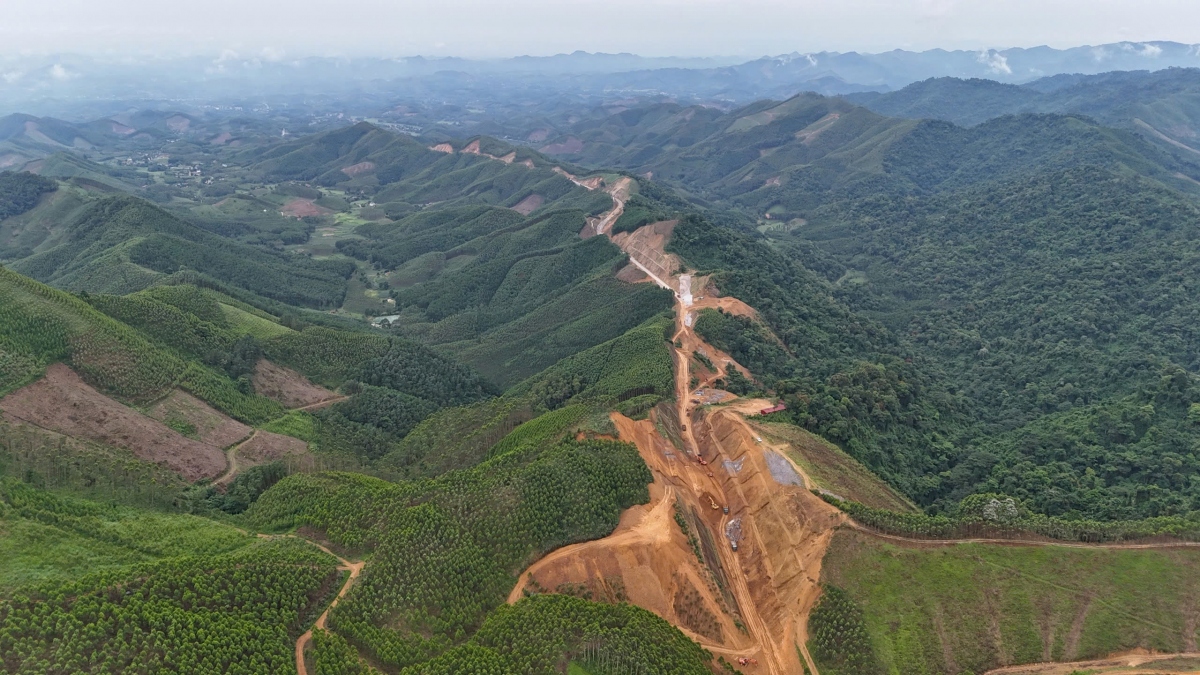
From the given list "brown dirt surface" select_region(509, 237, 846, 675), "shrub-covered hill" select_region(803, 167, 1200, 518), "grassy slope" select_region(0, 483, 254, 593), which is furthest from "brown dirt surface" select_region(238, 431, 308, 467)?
"shrub-covered hill" select_region(803, 167, 1200, 518)

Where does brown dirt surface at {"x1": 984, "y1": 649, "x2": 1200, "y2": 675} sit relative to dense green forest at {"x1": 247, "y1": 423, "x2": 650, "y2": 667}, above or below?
below

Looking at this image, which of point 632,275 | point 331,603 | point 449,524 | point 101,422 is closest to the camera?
point 331,603

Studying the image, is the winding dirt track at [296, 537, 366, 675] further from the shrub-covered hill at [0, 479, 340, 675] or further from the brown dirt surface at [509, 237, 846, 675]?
the brown dirt surface at [509, 237, 846, 675]

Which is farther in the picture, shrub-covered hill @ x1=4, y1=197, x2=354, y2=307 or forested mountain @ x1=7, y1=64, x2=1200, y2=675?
shrub-covered hill @ x1=4, y1=197, x2=354, y2=307

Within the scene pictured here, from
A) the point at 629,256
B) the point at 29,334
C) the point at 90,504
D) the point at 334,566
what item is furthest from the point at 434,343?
the point at 334,566

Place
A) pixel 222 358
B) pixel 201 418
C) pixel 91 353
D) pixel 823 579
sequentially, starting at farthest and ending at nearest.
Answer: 1. pixel 222 358
2. pixel 201 418
3. pixel 91 353
4. pixel 823 579

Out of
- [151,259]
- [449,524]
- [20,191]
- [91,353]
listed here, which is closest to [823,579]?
[449,524]

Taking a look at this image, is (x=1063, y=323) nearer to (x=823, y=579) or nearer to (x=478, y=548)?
(x=823, y=579)
